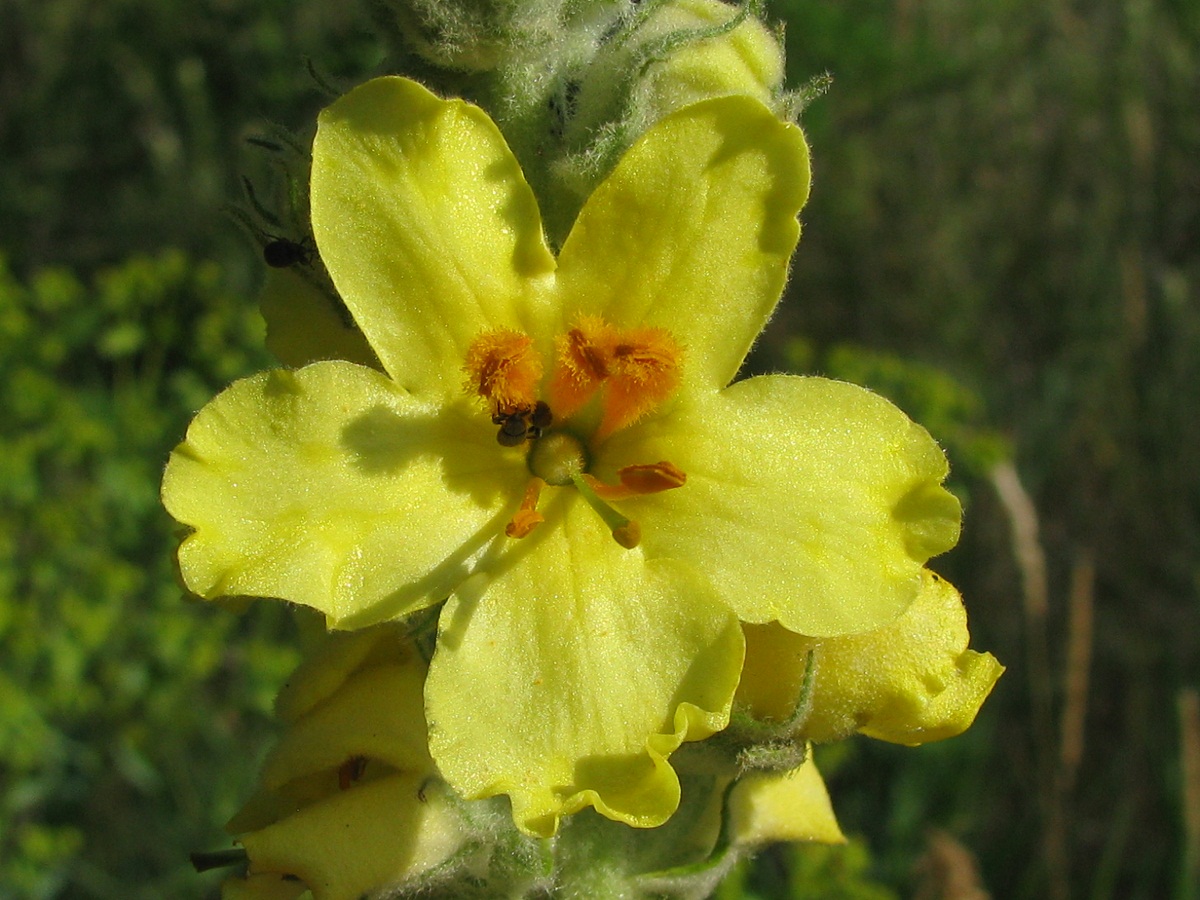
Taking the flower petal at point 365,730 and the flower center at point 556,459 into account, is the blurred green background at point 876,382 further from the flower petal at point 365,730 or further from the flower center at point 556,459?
the flower petal at point 365,730

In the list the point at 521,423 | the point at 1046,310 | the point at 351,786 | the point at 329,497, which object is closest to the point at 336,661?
the point at 351,786

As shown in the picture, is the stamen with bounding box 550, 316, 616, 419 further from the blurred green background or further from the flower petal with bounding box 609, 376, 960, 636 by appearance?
the blurred green background

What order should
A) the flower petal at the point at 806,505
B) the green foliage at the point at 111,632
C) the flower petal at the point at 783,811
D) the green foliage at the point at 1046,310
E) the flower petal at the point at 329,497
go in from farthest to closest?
the green foliage at the point at 1046,310 → the green foliage at the point at 111,632 → the flower petal at the point at 783,811 → the flower petal at the point at 806,505 → the flower petal at the point at 329,497

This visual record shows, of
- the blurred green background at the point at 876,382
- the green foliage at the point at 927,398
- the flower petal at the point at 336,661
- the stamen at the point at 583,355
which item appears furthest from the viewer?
the blurred green background at the point at 876,382

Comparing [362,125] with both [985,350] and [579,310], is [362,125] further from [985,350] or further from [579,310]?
[985,350]

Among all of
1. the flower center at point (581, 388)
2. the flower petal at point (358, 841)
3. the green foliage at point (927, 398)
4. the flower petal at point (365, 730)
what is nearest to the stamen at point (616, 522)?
the flower center at point (581, 388)

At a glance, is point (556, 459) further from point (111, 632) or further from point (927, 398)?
point (111, 632)
